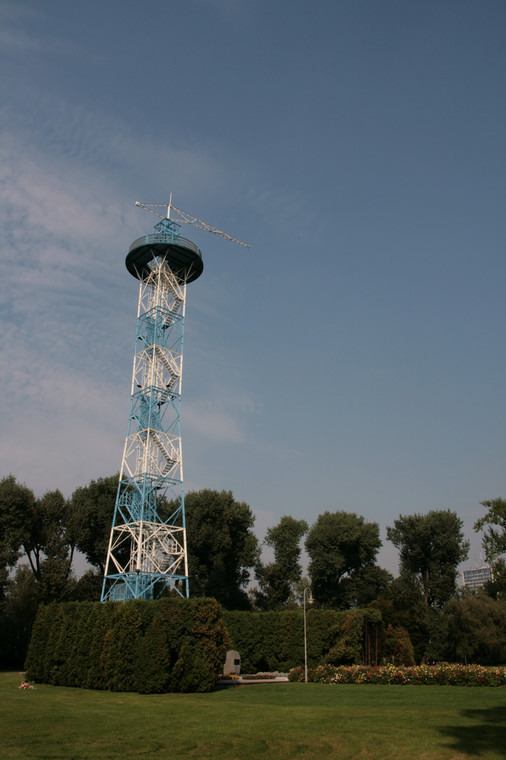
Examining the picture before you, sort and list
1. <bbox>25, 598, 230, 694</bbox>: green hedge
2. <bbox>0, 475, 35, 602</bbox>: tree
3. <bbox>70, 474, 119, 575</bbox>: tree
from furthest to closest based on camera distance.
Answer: <bbox>70, 474, 119, 575</bbox>: tree → <bbox>0, 475, 35, 602</bbox>: tree → <bbox>25, 598, 230, 694</bbox>: green hedge

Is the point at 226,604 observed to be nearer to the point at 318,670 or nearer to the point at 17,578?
the point at 17,578

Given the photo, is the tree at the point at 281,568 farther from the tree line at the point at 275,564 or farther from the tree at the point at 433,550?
the tree at the point at 433,550

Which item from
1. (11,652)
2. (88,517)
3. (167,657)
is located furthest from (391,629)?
(11,652)

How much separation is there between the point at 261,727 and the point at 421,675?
51.5ft

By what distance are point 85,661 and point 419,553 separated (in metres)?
38.0

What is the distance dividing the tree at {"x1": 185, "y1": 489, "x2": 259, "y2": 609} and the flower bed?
23.9 metres

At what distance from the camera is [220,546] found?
177ft

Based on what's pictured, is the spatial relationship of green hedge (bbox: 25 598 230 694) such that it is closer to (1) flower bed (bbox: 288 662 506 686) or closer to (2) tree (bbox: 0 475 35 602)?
(1) flower bed (bbox: 288 662 506 686)

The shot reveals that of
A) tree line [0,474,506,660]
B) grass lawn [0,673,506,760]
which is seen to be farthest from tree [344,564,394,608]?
grass lawn [0,673,506,760]

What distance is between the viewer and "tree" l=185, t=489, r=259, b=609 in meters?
52.4

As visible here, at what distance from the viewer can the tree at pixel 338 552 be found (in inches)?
2212

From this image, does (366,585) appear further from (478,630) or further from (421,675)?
(421,675)

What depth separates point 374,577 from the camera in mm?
56531

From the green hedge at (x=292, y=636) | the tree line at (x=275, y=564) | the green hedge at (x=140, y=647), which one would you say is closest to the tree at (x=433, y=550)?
the tree line at (x=275, y=564)
